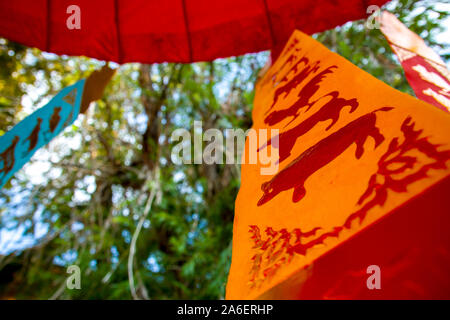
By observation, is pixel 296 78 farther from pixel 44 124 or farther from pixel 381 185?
pixel 44 124

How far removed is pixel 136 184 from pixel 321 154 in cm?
270

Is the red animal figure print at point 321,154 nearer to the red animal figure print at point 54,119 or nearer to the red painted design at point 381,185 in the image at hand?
the red painted design at point 381,185

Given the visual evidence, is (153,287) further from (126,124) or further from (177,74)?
(177,74)

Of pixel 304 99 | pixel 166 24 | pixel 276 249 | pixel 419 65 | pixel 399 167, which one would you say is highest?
pixel 166 24

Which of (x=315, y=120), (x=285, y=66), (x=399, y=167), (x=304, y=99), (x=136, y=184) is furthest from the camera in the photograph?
(x=136, y=184)

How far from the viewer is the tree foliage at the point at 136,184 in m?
2.26

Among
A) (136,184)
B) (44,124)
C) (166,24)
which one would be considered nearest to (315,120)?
(166,24)

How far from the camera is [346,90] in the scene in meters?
0.70

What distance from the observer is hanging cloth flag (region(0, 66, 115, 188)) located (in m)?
1.03

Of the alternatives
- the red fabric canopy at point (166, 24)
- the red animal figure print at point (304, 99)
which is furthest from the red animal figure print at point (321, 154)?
the red fabric canopy at point (166, 24)

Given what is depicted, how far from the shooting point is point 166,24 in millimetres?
1298

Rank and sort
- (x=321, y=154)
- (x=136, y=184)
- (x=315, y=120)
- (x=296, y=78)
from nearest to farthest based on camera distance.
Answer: (x=321, y=154) → (x=315, y=120) → (x=296, y=78) → (x=136, y=184)

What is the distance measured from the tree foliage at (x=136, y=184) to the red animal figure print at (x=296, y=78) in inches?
51.5
